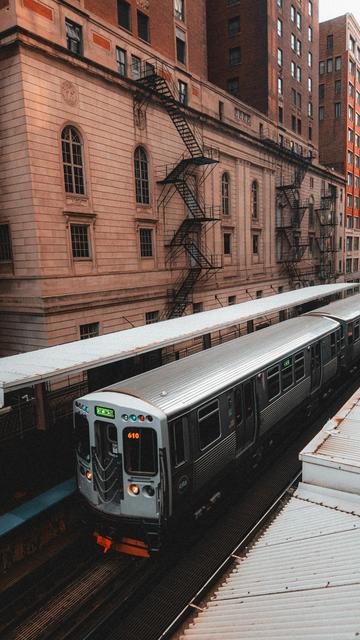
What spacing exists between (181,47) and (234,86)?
13961mm

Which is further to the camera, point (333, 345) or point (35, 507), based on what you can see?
point (333, 345)

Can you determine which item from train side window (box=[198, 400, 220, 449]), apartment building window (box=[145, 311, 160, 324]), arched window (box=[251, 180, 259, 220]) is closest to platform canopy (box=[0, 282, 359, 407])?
train side window (box=[198, 400, 220, 449])

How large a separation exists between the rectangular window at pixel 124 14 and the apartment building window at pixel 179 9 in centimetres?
564

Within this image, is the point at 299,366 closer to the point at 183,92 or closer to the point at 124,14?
the point at 183,92

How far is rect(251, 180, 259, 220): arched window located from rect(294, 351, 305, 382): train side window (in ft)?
83.8

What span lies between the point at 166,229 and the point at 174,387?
18836 mm

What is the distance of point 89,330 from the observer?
70.5ft

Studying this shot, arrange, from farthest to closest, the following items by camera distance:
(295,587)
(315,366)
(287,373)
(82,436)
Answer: (315,366) → (287,373) → (82,436) → (295,587)

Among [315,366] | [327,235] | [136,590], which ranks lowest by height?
[136,590]

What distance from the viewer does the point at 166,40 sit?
26.5 metres

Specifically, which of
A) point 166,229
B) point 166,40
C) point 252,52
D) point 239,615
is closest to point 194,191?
point 166,229

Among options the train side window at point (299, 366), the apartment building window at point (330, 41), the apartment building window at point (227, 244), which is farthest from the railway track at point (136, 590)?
the apartment building window at point (330, 41)

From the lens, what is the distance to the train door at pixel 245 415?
10336mm

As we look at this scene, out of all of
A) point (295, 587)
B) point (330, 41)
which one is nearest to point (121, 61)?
point (295, 587)
